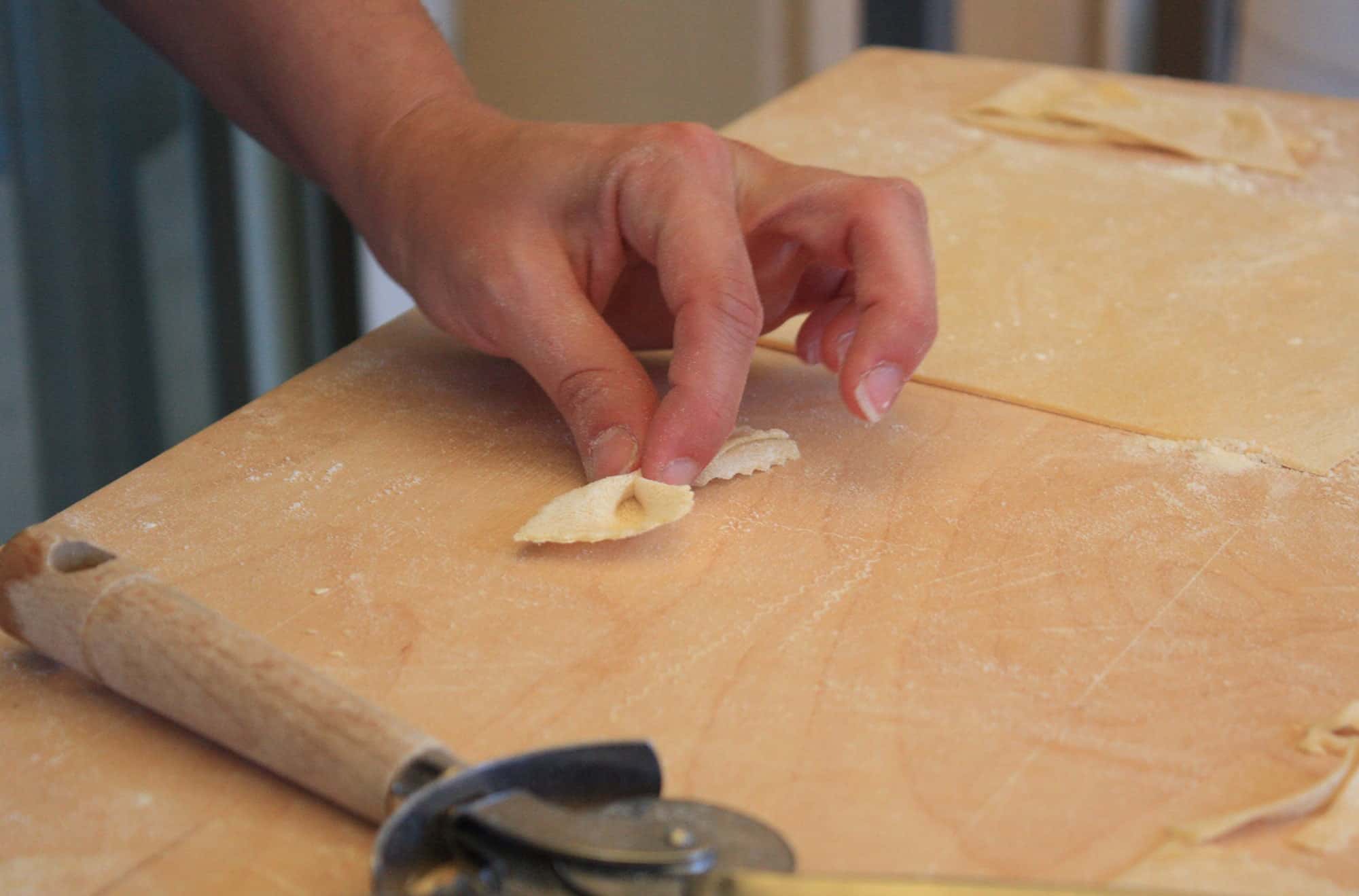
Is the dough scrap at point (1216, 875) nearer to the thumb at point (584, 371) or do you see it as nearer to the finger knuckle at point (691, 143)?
the thumb at point (584, 371)

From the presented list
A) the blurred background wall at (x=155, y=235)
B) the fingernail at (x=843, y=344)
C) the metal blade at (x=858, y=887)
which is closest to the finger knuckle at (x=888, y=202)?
the fingernail at (x=843, y=344)

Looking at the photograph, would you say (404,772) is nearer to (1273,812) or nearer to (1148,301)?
(1273,812)

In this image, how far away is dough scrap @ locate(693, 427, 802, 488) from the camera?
0.93 meters

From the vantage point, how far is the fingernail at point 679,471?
90cm

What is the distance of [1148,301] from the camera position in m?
1.19

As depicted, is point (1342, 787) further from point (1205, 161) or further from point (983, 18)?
point (983, 18)

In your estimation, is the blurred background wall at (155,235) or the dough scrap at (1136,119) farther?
the blurred background wall at (155,235)

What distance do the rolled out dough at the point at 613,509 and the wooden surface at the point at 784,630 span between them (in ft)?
0.06

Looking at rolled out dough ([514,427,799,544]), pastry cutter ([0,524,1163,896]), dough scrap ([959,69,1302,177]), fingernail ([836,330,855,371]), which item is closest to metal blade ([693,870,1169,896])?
pastry cutter ([0,524,1163,896])

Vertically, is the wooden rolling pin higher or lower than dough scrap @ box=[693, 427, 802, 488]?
higher

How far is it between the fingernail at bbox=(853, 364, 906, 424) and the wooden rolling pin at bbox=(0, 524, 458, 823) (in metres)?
0.45

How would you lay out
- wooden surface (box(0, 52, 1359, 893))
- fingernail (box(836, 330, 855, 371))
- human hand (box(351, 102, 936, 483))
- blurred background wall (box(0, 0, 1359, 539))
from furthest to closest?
blurred background wall (box(0, 0, 1359, 539)) < fingernail (box(836, 330, 855, 371)) < human hand (box(351, 102, 936, 483)) < wooden surface (box(0, 52, 1359, 893))

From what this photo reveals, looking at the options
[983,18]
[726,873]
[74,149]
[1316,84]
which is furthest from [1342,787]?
[983,18]

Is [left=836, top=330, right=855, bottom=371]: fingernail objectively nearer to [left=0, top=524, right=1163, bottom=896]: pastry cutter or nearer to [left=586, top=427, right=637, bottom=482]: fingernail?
[left=586, top=427, right=637, bottom=482]: fingernail
